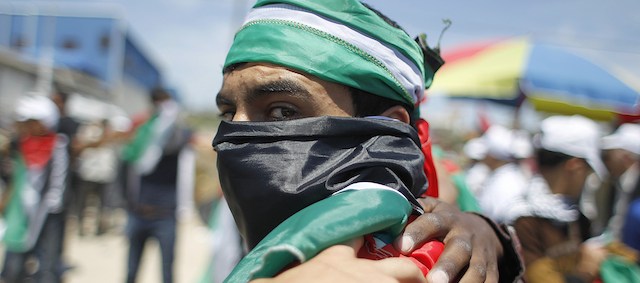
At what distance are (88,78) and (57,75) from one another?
3.76 meters

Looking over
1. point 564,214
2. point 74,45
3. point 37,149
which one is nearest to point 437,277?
point 564,214

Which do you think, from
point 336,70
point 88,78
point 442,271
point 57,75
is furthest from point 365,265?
point 88,78

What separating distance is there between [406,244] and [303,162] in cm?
25

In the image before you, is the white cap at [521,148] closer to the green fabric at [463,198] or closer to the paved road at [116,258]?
the green fabric at [463,198]

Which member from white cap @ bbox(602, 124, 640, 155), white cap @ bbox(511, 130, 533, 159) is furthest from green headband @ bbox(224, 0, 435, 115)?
white cap @ bbox(511, 130, 533, 159)

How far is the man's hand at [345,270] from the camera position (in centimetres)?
72

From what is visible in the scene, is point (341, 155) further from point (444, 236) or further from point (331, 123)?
point (444, 236)

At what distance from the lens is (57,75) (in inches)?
621

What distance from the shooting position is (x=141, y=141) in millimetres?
4977

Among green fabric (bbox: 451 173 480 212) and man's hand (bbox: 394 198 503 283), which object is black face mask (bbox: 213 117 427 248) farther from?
green fabric (bbox: 451 173 480 212)

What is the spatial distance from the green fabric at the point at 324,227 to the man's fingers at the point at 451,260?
110 millimetres

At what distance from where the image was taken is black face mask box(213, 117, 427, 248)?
A: 1.06m

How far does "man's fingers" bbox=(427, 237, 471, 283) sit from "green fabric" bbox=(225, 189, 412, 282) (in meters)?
0.11

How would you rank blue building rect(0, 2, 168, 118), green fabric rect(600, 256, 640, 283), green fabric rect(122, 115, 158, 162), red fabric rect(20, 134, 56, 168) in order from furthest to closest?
blue building rect(0, 2, 168, 118) < green fabric rect(122, 115, 158, 162) < red fabric rect(20, 134, 56, 168) < green fabric rect(600, 256, 640, 283)
